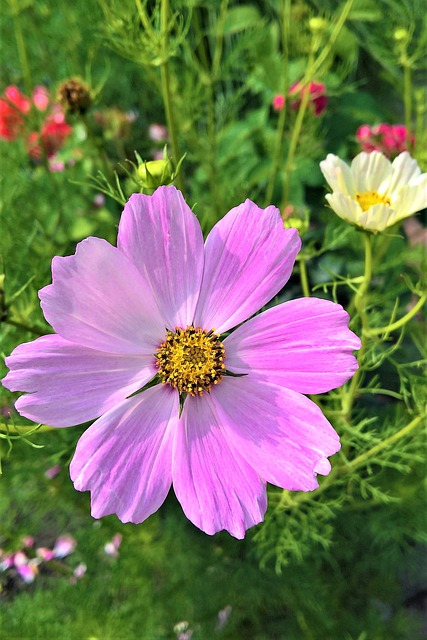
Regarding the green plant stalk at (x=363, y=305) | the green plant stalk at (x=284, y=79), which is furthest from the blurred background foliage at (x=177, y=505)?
the green plant stalk at (x=363, y=305)

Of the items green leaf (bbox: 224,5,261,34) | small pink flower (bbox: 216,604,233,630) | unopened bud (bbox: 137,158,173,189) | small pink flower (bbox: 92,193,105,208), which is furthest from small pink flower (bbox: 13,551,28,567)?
green leaf (bbox: 224,5,261,34)

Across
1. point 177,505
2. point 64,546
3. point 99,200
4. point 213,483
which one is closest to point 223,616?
point 177,505

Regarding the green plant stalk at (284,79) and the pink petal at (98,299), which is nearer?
the pink petal at (98,299)

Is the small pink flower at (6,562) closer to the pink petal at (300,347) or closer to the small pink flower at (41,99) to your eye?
the pink petal at (300,347)

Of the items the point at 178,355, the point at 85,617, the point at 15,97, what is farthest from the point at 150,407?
the point at 15,97

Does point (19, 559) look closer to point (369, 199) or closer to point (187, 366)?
point (187, 366)

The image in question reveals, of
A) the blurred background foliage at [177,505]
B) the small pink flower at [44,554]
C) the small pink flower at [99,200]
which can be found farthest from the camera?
the small pink flower at [99,200]

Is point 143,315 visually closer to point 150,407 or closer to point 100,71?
point 150,407
